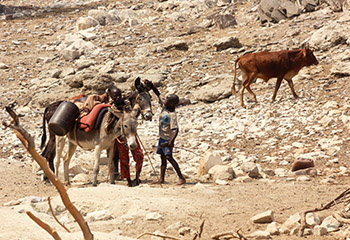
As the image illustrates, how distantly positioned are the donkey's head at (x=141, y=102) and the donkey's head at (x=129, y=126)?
8.0 inches

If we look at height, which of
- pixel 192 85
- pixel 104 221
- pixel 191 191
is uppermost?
pixel 104 221

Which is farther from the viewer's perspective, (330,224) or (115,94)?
(115,94)

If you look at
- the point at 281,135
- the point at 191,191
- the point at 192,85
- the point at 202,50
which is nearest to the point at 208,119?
the point at 281,135

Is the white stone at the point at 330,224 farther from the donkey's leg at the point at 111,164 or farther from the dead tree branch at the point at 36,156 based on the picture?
the donkey's leg at the point at 111,164

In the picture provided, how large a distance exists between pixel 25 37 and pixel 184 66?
38.0ft

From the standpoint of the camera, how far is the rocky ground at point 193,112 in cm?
616

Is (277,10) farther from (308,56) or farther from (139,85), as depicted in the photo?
(139,85)

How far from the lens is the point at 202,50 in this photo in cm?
2086

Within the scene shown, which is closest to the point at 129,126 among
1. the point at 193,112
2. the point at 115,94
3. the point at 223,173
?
the point at 115,94

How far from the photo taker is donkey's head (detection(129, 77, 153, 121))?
8.54 m

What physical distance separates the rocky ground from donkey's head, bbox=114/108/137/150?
0.52 m

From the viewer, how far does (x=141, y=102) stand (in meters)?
8.72

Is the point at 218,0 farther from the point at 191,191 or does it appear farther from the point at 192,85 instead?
the point at 191,191

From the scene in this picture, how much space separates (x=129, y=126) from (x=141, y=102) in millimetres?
768
